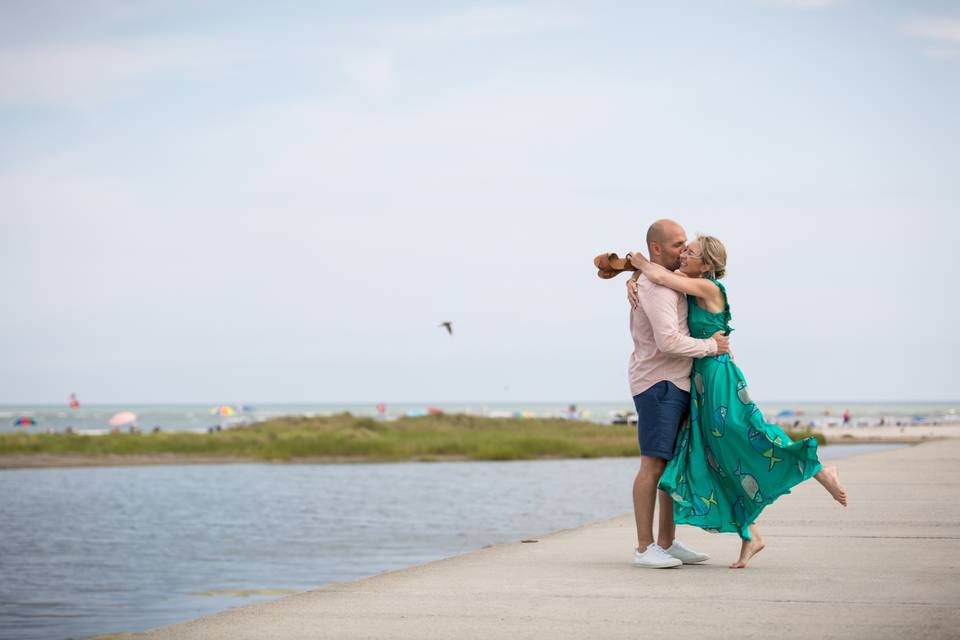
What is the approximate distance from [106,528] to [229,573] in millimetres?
7930

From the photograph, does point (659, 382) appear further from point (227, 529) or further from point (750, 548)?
point (227, 529)

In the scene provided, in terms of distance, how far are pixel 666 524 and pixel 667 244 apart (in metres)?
1.61

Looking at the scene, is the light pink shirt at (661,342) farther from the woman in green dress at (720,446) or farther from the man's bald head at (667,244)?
the man's bald head at (667,244)

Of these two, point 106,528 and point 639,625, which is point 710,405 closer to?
point 639,625

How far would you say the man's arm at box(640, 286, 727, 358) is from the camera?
6.63 metres

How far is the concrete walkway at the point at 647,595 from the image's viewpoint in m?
4.93

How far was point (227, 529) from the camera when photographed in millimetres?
22266

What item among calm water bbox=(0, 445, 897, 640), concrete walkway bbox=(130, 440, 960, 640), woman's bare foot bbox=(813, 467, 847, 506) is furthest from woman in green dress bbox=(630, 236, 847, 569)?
calm water bbox=(0, 445, 897, 640)

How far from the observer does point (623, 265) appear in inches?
276

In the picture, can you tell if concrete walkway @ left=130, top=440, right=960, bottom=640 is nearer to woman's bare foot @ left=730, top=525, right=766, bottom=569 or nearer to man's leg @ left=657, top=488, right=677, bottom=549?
woman's bare foot @ left=730, top=525, right=766, bottom=569

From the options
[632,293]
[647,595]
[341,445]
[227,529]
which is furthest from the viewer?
[341,445]

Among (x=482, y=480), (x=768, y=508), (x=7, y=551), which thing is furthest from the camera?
(x=482, y=480)

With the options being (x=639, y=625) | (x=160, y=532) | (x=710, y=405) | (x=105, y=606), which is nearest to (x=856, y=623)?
(x=639, y=625)

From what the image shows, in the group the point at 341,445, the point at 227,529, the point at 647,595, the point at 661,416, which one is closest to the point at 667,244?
the point at 661,416
